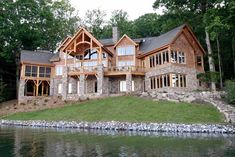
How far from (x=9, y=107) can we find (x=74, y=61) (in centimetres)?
1086

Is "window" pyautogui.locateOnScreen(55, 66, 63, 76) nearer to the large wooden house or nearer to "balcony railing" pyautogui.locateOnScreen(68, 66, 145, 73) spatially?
the large wooden house

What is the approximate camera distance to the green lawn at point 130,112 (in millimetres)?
23562

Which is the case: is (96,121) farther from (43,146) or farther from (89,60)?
(89,60)

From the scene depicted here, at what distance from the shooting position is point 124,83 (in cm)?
3872

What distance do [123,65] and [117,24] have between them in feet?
80.5

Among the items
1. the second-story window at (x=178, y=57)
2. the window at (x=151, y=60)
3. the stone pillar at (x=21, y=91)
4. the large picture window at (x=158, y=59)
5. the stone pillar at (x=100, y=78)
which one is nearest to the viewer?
the second-story window at (x=178, y=57)

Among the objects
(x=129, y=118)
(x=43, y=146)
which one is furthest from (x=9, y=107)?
(x=43, y=146)

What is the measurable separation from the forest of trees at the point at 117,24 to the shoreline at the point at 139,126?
29.3 ft

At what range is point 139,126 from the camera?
23250 millimetres

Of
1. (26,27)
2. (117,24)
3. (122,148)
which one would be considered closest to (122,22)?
(117,24)

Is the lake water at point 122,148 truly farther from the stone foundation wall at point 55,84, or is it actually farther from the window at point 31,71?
the window at point 31,71

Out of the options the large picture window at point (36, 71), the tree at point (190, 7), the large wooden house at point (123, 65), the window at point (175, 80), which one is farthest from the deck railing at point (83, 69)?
the tree at point (190, 7)

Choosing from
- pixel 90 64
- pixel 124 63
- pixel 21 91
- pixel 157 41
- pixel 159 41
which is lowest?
pixel 21 91

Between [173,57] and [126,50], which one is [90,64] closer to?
[126,50]
